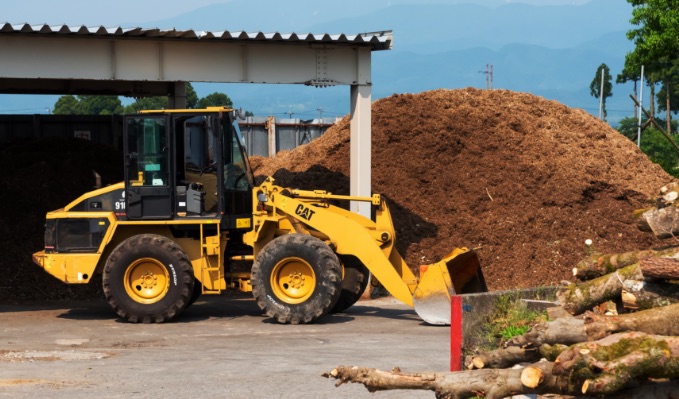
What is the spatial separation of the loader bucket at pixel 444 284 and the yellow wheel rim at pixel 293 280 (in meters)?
1.65

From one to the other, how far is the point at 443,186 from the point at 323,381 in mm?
13140

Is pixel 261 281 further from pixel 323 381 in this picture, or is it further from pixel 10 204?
pixel 10 204

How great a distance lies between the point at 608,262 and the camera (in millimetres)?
11281

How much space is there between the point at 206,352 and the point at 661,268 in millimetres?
7069

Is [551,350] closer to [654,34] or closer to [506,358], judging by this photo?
[506,358]

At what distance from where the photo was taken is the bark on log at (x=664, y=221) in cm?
1067

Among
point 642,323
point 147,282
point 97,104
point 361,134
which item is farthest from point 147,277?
point 97,104

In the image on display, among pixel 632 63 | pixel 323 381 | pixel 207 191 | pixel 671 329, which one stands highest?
pixel 632 63

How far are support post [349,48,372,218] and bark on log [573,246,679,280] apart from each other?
1027 cm

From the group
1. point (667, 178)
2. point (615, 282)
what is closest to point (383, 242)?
point (615, 282)

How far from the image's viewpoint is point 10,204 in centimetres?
2431

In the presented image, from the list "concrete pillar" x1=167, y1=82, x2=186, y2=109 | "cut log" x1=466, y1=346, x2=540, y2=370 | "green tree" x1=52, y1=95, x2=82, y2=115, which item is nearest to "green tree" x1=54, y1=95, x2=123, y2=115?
"green tree" x1=52, y1=95, x2=82, y2=115

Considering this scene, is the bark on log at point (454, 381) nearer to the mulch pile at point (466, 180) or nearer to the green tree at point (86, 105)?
the mulch pile at point (466, 180)

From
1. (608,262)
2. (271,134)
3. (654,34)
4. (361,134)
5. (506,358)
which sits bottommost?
(506,358)
